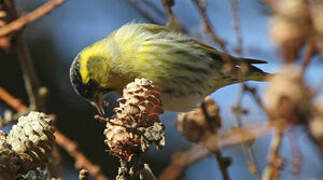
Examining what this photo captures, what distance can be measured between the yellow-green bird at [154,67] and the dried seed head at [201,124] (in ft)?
2.18

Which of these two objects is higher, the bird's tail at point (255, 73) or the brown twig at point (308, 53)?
the bird's tail at point (255, 73)

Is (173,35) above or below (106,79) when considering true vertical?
above

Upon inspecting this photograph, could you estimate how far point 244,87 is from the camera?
150 cm

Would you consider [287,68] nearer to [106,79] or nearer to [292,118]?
[292,118]

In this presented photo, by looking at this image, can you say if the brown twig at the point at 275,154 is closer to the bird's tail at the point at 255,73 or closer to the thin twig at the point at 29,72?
the thin twig at the point at 29,72

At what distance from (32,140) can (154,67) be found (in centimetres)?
161

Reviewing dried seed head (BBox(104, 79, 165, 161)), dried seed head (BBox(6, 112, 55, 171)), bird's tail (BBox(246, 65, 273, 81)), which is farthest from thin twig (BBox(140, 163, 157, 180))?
bird's tail (BBox(246, 65, 273, 81))

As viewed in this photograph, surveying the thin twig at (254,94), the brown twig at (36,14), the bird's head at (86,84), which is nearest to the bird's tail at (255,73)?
the bird's head at (86,84)

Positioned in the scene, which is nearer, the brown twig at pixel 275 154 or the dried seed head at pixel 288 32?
the dried seed head at pixel 288 32

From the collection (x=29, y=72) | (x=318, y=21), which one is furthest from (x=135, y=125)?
(x=29, y=72)

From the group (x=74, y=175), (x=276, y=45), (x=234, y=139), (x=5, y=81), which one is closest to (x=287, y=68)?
(x=276, y=45)

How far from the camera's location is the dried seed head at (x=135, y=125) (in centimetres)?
113

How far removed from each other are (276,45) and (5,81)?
3.11 meters

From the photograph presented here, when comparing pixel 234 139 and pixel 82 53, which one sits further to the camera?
pixel 82 53
